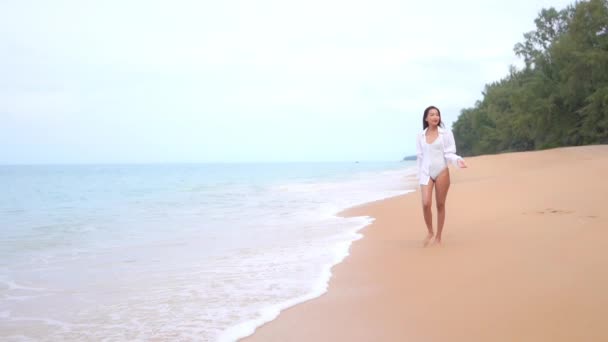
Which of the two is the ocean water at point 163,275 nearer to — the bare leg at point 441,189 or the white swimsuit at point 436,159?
the bare leg at point 441,189

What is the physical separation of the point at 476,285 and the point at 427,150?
2.25 meters

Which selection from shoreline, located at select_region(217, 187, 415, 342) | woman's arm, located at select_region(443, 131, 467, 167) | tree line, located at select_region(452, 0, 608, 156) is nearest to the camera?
shoreline, located at select_region(217, 187, 415, 342)

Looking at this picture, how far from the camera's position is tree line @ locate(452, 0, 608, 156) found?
89.6 ft

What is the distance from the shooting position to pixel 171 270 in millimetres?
5602

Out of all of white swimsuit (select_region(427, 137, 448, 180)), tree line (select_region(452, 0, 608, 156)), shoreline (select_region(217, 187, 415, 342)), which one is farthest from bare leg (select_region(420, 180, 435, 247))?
tree line (select_region(452, 0, 608, 156))

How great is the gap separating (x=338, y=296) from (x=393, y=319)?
0.81 m

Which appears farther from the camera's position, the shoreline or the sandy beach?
the shoreline

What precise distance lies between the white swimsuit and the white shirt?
36 millimetres

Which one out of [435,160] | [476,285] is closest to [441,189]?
[435,160]

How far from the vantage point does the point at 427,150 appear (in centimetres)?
559

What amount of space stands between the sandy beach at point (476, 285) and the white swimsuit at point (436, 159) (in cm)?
90

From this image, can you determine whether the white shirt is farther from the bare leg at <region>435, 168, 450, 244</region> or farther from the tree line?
the tree line

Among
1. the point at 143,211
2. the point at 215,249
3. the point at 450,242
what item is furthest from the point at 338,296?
the point at 143,211

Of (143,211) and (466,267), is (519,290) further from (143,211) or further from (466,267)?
(143,211)
